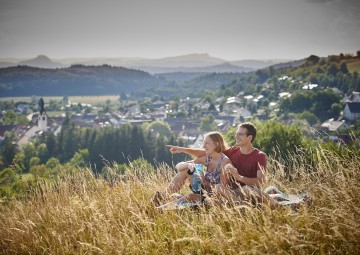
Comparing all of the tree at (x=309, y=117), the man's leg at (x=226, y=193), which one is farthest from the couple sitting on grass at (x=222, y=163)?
the tree at (x=309, y=117)

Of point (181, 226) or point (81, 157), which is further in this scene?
point (81, 157)

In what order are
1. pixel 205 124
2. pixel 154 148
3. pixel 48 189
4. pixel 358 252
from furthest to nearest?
pixel 205 124 → pixel 154 148 → pixel 48 189 → pixel 358 252

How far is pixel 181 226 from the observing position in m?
3.64

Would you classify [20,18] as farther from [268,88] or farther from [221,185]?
[221,185]

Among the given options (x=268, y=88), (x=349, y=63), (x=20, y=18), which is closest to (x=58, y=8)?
(x=20, y=18)

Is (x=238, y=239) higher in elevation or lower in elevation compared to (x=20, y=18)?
lower

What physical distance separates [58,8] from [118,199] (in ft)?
660

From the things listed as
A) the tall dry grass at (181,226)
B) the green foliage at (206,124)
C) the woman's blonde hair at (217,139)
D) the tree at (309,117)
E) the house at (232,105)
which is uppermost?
the woman's blonde hair at (217,139)

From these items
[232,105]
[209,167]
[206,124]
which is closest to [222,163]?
[209,167]

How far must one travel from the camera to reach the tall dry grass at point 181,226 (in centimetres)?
294

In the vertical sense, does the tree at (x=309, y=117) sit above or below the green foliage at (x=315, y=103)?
below

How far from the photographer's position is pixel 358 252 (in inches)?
108

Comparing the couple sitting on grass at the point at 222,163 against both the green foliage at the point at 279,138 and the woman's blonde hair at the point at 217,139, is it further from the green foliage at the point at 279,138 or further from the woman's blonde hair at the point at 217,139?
the green foliage at the point at 279,138

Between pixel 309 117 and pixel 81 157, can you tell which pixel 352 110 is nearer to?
pixel 309 117
